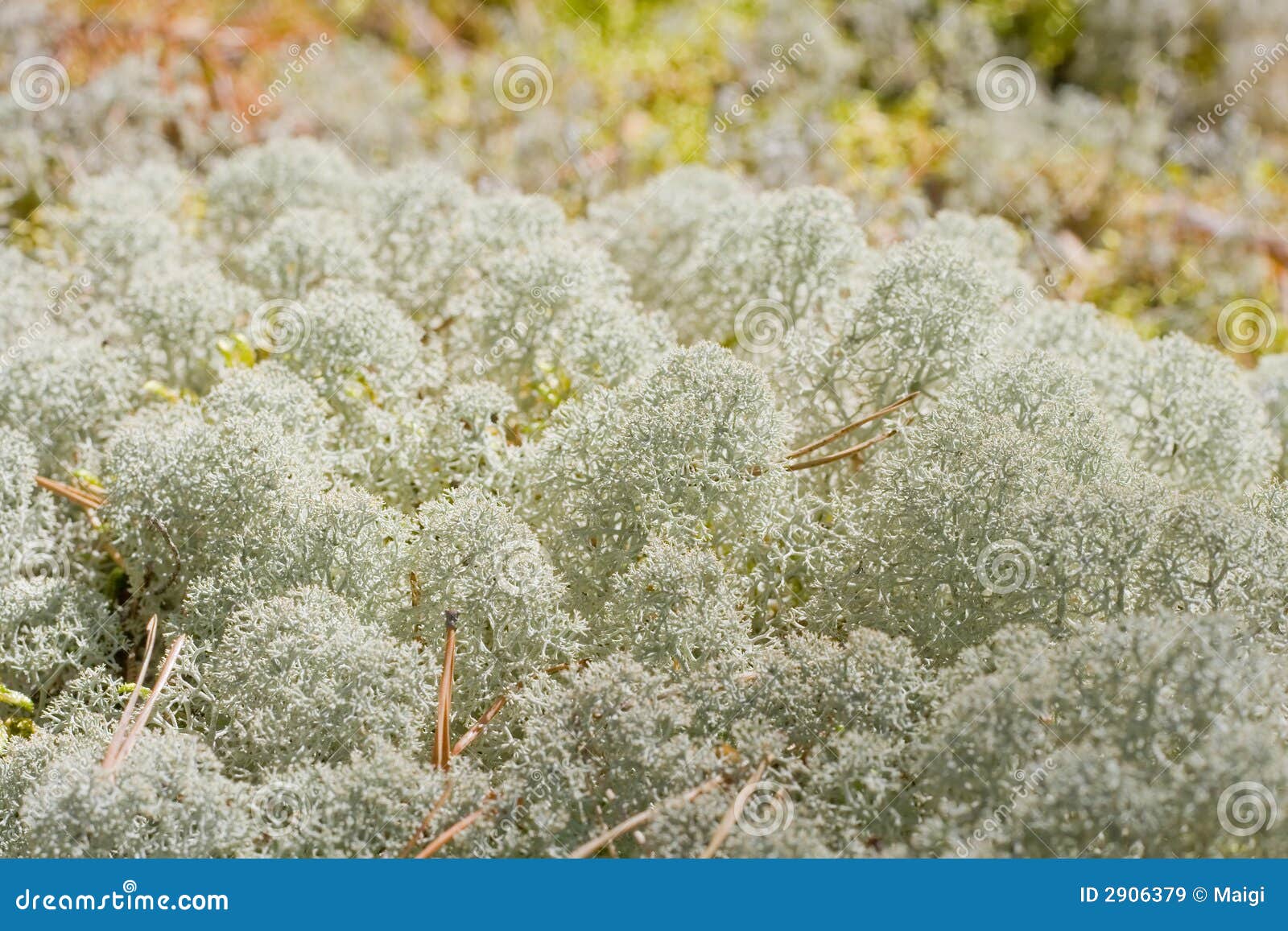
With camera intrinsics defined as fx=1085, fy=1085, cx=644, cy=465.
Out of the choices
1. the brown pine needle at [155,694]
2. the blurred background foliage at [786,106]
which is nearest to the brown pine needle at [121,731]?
the brown pine needle at [155,694]

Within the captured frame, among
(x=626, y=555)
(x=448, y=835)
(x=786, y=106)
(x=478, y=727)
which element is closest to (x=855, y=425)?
(x=626, y=555)

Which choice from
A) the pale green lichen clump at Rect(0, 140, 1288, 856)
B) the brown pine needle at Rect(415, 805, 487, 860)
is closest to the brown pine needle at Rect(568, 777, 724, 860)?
the pale green lichen clump at Rect(0, 140, 1288, 856)

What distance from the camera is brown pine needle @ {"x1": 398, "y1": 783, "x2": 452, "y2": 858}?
1439 millimetres

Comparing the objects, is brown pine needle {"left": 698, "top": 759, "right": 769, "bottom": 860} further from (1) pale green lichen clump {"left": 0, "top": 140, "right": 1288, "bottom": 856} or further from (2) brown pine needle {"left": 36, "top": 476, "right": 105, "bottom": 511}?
(2) brown pine needle {"left": 36, "top": 476, "right": 105, "bottom": 511}

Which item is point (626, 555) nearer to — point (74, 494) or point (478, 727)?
point (478, 727)

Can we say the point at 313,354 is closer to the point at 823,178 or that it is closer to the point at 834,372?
the point at 834,372

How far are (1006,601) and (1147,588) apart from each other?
195 millimetres

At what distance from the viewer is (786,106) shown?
15.3 feet

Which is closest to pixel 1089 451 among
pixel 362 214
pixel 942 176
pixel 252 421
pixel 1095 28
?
pixel 252 421

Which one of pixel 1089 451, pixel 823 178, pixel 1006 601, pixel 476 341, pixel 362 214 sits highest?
pixel 823 178

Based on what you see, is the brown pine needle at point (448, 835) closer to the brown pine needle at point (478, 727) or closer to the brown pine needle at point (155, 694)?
the brown pine needle at point (478, 727)

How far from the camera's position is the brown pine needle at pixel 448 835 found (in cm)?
143

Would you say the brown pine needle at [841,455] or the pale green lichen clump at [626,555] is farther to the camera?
the brown pine needle at [841,455]

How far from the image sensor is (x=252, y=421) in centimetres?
193
